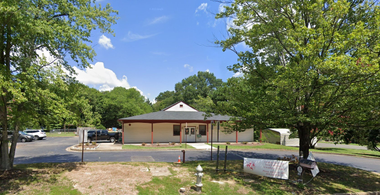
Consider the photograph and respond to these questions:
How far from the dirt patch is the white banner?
14.5ft

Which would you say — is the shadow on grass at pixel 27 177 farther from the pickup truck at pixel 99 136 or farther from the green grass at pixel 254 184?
the pickup truck at pixel 99 136

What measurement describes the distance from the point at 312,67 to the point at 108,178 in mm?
9011

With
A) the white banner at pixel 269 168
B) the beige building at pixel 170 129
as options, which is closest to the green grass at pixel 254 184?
the white banner at pixel 269 168

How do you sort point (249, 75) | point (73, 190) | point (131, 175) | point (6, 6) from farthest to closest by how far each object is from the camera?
point (249, 75)
point (131, 175)
point (73, 190)
point (6, 6)

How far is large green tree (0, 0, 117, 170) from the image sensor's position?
22.7 feet

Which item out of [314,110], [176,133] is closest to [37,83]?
[314,110]

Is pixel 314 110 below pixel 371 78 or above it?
below

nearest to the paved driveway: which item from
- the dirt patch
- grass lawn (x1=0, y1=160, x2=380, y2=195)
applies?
the dirt patch

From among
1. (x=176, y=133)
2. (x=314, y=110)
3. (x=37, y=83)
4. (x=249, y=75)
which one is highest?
(x=249, y=75)

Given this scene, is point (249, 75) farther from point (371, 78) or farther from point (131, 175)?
point (131, 175)

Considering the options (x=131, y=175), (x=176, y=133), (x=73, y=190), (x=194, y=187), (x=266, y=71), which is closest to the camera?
(x=73, y=190)

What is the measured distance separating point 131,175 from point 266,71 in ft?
25.4

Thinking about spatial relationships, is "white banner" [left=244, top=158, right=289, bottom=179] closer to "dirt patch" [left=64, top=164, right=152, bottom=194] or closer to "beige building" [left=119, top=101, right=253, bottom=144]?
"dirt patch" [left=64, top=164, right=152, bottom=194]

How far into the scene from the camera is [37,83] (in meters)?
7.62
